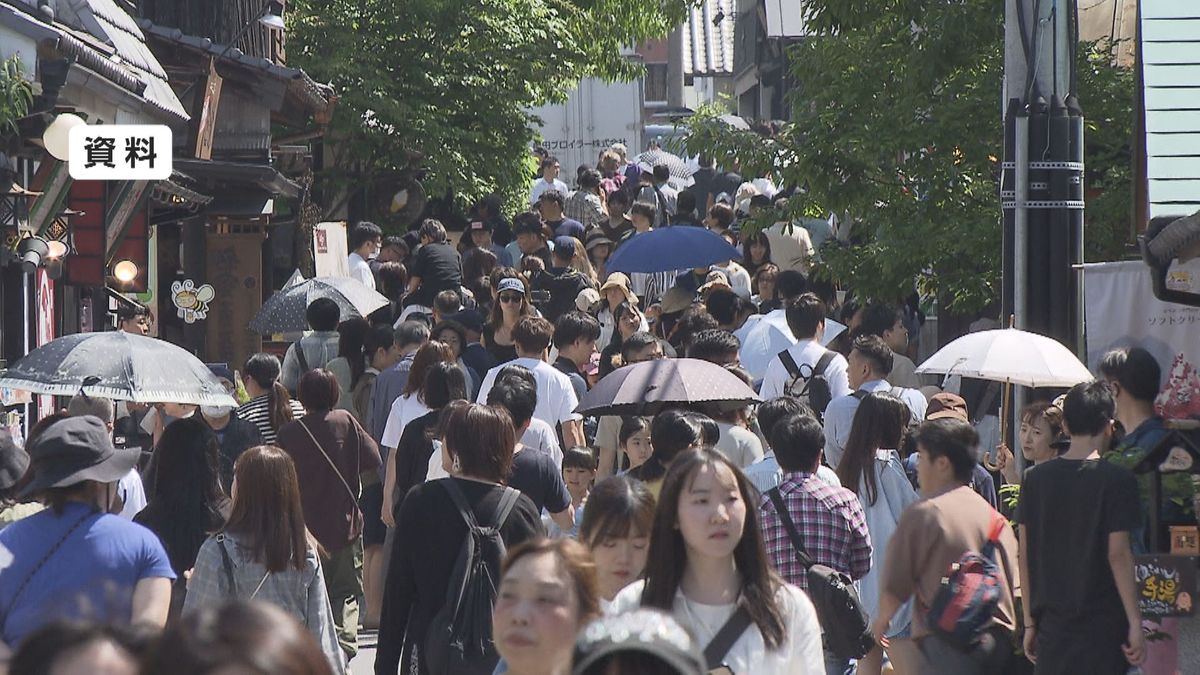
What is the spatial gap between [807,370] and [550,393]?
1.61 meters

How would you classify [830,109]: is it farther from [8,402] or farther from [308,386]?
[8,402]

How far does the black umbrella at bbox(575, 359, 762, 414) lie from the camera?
9.55 m

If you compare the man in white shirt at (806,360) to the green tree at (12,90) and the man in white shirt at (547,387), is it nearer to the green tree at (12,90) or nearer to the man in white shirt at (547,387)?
the man in white shirt at (547,387)

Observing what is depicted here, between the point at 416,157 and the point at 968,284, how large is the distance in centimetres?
1362

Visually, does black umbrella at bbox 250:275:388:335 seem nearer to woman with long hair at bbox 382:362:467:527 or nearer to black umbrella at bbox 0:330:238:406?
woman with long hair at bbox 382:362:467:527

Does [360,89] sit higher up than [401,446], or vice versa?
[360,89]

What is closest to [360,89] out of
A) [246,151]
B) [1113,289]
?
[246,151]

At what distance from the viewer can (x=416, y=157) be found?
82.0ft

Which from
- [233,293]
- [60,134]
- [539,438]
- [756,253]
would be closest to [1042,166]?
[539,438]

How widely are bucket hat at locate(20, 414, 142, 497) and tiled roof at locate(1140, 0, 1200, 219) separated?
5122 millimetres

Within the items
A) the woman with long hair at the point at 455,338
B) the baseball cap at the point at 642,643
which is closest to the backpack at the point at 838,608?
the baseball cap at the point at 642,643

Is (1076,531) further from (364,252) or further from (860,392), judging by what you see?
(364,252)

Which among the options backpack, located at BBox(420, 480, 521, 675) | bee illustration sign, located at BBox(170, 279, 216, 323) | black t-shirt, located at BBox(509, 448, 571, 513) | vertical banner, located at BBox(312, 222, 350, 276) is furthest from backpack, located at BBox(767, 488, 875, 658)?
vertical banner, located at BBox(312, 222, 350, 276)

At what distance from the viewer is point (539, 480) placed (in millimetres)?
8617
